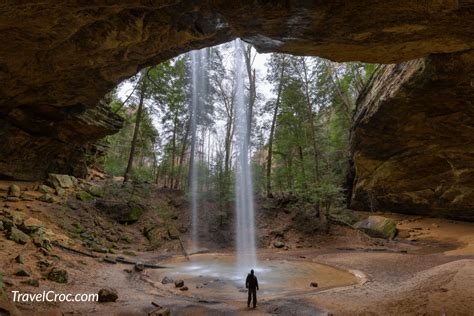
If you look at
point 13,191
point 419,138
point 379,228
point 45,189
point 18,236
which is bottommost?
point 379,228

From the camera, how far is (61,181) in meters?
17.4

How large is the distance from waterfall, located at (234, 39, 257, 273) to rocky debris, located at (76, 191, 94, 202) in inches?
383

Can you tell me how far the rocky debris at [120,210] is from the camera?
1725cm

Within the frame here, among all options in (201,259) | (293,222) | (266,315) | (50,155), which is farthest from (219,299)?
(50,155)

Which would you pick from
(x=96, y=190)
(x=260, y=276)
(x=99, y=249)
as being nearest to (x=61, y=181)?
(x=96, y=190)

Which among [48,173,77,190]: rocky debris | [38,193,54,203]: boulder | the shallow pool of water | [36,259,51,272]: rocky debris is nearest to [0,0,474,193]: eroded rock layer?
[38,193,54,203]: boulder

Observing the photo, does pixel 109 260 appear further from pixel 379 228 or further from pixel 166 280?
pixel 379 228

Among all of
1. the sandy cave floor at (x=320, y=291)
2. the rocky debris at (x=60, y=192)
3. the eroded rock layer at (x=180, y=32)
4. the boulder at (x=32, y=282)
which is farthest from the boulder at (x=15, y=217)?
the eroded rock layer at (x=180, y=32)

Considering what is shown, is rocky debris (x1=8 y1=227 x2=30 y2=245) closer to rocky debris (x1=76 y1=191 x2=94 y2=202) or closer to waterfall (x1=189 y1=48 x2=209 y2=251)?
rocky debris (x1=76 y1=191 x2=94 y2=202)

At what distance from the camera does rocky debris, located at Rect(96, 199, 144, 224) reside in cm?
1725

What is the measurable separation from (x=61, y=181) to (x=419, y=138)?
2191 centimetres

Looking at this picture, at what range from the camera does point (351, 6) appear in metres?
5.76

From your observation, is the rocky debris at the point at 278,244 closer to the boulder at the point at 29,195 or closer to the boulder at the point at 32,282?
the boulder at the point at 32,282

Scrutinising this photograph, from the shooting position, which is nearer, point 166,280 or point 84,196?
point 166,280
